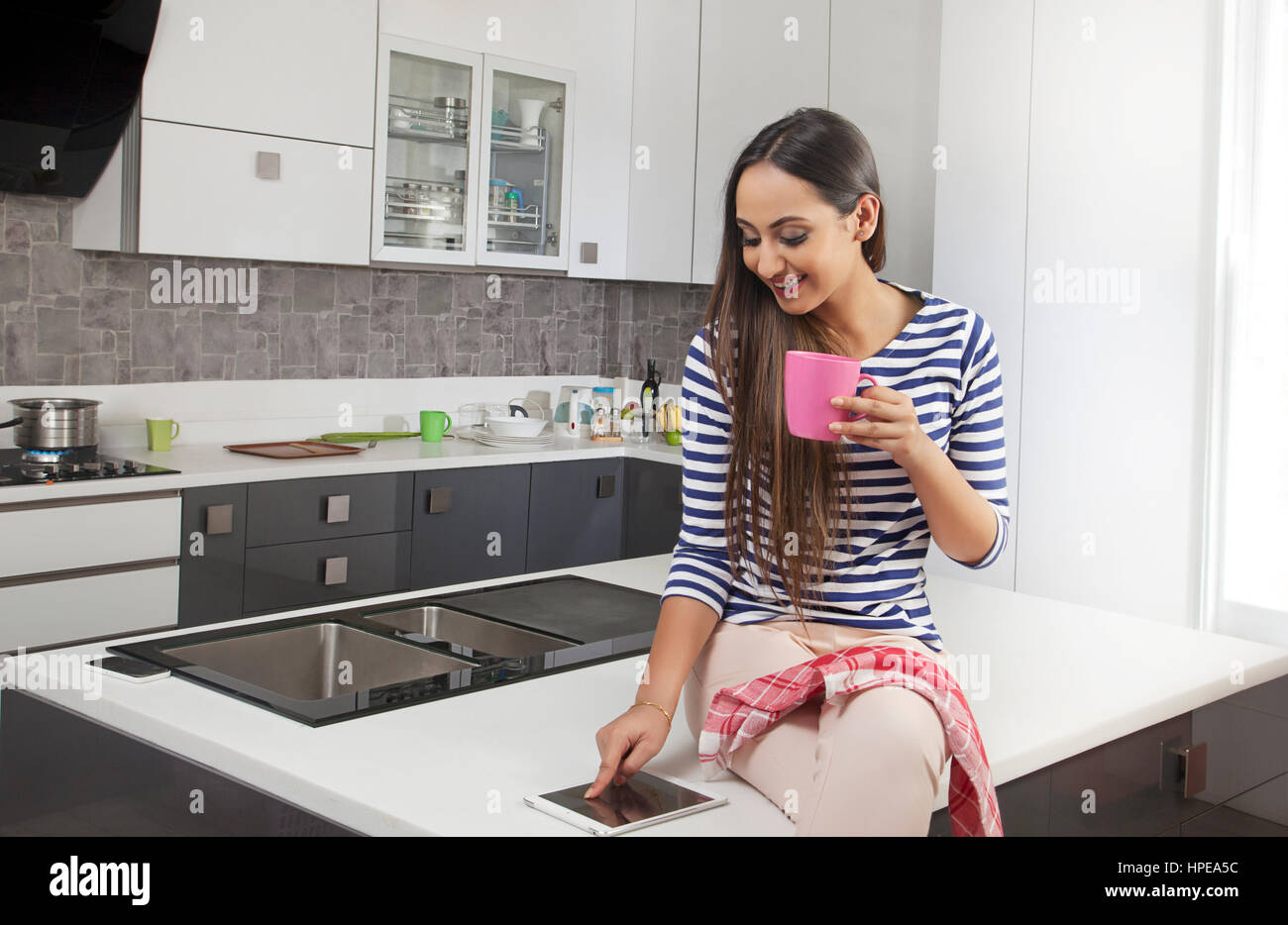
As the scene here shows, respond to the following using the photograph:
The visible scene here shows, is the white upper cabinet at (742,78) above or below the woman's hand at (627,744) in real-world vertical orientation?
above

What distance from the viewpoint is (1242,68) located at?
2.84 meters

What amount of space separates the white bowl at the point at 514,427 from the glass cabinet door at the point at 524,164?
542 mm

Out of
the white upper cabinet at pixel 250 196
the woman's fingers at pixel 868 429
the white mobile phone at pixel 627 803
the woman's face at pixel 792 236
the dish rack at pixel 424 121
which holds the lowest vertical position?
the white mobile phone at pixel 627 803

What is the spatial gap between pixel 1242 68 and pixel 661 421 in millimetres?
2245

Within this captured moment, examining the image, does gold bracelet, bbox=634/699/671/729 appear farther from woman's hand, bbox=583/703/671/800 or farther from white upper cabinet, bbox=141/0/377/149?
white upper cabinet, bbox=141/0/377/149

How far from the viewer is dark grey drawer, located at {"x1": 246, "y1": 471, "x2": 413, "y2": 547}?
330 centimetres

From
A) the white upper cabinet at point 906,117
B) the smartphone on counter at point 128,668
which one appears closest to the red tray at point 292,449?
the white upper cabinet at point 906,117

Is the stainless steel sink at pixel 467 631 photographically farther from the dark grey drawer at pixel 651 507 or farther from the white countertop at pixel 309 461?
the dark grey drawer at pixel 651 507

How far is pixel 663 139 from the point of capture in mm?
4426

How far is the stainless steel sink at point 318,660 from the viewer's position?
1.64m

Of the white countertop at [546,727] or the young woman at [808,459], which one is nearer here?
the white countertop at [546,727]

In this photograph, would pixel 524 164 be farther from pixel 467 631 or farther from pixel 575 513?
pixel 467 631

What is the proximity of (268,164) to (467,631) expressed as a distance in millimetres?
2174

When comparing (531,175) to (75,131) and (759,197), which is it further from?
(759,197)
